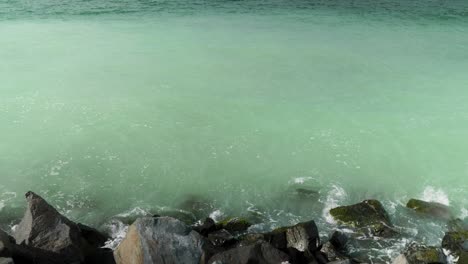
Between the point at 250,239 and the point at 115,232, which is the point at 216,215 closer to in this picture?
the point at 250,239

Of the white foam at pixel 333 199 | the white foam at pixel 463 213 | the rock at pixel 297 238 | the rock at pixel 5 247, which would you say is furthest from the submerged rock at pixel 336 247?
the rock at pixel 5 247

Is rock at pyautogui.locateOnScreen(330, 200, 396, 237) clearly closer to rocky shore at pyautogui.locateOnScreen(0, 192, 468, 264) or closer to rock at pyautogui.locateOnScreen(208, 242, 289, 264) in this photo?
rocky shore at pyautogui.locateOnScreen(0, 192, 468, 264)

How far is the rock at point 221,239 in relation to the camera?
8555 millimetres

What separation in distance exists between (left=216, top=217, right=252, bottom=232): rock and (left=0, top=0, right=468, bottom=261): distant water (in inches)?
28.6

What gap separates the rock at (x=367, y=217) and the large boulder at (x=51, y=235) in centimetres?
553

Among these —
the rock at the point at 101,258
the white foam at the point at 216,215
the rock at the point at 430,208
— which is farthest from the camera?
the rock at the point at 430,208

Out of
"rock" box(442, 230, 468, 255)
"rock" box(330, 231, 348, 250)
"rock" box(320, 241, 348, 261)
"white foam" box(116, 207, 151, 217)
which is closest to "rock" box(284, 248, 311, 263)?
"rock" box(320, 241, 348, 261)

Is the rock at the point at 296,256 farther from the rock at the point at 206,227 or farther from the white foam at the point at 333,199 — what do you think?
the white foam at the point at 333,199

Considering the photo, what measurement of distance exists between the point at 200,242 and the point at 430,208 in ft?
19.7

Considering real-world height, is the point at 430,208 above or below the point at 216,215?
above

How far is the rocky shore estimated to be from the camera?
7.34 m

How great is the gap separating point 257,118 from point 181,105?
2.93 m

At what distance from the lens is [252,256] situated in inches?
289

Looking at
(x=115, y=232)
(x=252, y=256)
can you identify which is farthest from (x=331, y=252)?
(x=115, y=232)
